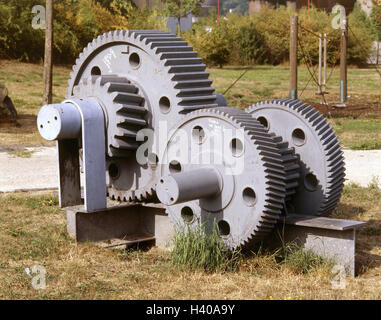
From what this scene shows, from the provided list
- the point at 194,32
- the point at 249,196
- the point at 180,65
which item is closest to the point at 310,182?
the point at 249,196

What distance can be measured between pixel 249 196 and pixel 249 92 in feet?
54.4

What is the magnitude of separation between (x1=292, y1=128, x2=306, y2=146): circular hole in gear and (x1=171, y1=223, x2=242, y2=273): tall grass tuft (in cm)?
116

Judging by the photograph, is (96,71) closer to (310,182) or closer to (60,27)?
(310,182)

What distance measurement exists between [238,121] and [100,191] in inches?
61.9

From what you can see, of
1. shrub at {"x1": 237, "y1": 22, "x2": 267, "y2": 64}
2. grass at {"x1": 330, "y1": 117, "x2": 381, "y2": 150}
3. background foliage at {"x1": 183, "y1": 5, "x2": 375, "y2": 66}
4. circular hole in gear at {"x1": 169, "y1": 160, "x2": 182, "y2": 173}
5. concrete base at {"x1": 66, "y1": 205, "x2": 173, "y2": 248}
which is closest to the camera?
circular hole in gear at {"x1": 169, "y1": 160, "x2": 182, "y2": 173}

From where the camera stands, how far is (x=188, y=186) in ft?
17.5

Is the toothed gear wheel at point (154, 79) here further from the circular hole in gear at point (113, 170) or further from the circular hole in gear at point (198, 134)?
the circular hole in gear at point (198, 134)

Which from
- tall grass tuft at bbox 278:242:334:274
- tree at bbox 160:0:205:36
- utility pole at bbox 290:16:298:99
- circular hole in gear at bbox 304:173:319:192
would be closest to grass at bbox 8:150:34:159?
utility pole at bbox 290:16:298:99

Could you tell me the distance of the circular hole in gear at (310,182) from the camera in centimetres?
606

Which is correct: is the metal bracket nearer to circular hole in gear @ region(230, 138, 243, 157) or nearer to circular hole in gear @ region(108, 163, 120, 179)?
circular hole in gear @ region(108, 163, 120, 179)

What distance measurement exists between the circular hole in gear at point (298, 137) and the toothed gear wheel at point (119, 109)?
1.38m

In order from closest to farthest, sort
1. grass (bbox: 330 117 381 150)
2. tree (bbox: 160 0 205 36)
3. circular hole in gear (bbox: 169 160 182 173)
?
circular hole in gear (bbox: 169 160 182 173)
grass (bbox: 330 117 381 150)
tree (bbox: 160 0 205 36)

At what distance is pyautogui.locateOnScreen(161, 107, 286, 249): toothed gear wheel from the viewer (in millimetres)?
5352

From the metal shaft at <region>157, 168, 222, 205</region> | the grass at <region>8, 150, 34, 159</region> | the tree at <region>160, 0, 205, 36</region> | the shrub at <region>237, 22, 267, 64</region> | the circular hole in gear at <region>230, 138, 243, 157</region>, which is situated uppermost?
the tree at <region>160, 0, 205, 36</region>
